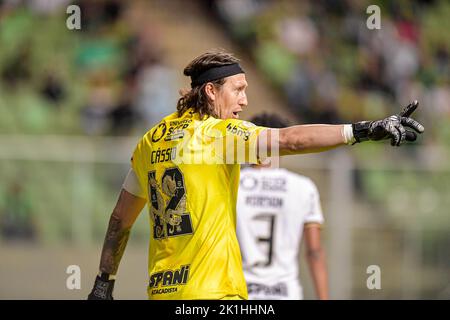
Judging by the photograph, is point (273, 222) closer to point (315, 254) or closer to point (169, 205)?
point (315, 254)

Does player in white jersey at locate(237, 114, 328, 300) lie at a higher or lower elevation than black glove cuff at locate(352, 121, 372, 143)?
lower

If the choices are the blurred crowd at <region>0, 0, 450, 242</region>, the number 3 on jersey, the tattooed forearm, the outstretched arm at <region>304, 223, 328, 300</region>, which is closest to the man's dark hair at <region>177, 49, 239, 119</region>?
the number 3 on jersey

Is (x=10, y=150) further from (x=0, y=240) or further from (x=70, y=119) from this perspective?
(x=70, y=119)

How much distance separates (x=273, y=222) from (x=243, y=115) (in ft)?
26.4

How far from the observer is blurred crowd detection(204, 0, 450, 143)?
58.1ft

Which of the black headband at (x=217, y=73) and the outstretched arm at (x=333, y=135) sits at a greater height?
the black headband at (x=217, y=73)

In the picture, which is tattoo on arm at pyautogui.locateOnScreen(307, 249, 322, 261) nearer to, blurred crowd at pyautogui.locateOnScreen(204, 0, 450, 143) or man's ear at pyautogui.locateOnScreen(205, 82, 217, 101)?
man's ear at pyautogui.locateOnScreen(205, 82, 217, 101)

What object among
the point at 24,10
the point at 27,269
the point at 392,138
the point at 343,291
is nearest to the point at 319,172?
the point at 343,291

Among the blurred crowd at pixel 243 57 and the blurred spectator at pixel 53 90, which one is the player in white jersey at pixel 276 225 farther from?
the blurred spectator at pixel 53 90

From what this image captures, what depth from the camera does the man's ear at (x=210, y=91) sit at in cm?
596

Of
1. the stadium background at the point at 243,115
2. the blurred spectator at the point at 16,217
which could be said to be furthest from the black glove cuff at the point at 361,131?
the blurred spectator at the point at 16,217

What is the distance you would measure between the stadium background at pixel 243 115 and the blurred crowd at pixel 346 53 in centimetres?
3
